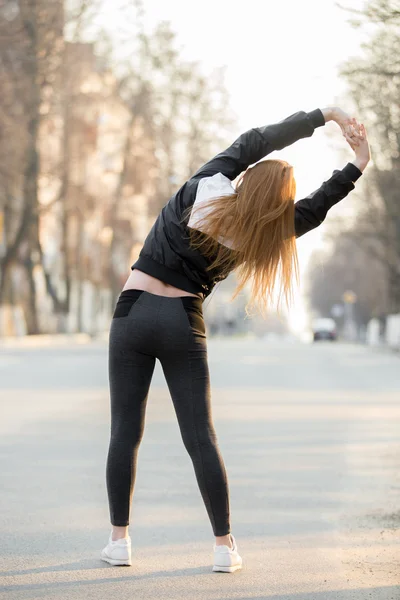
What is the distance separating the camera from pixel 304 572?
5.74m

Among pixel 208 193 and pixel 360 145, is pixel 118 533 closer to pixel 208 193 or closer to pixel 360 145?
pixel 208 193

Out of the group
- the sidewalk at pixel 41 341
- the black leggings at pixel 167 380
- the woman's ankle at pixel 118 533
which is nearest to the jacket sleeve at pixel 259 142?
the black leggings at pixel 167 380

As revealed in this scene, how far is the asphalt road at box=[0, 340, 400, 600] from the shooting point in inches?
216

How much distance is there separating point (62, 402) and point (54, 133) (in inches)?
1379

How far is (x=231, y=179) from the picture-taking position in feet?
17.9

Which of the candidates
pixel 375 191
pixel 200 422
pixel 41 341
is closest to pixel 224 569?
pixel 200 422

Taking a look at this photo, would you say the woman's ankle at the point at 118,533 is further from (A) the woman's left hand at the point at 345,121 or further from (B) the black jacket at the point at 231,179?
(A) the woman's left hand at the point at 345,121

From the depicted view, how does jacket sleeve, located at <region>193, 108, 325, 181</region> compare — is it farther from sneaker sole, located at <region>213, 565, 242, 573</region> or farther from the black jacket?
sneaker sole, located at <region>213, 565, 242, 573</region>

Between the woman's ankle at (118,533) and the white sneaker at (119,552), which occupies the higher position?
the woman's ankle at (118,533)

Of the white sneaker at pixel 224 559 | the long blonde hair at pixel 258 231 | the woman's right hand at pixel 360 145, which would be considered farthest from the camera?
the white sneaker at pixel 224 559

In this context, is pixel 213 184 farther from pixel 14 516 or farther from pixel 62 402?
pixel 62 402

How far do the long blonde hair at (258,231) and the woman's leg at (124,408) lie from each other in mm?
481

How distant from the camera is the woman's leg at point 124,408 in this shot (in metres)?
5.58

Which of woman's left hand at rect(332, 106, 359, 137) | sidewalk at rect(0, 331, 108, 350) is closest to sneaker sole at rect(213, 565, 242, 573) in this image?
woman's left hand at rect(332, 106, 359, 137)
